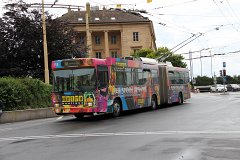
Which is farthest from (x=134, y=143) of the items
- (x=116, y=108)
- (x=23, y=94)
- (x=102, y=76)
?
(x=23, y=94)

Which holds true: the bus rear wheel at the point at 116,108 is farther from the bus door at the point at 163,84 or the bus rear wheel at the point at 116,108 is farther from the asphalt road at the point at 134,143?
the bus door at the point at 163,84

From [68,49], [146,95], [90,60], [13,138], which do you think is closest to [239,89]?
[68,49]

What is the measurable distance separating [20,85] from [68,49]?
13500 mm

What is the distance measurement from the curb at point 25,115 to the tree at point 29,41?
41.8 ft

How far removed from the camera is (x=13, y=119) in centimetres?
2289

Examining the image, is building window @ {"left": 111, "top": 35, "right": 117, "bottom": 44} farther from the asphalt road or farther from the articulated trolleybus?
the asphalt road

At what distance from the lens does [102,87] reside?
19000mm

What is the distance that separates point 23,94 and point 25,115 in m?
1.90

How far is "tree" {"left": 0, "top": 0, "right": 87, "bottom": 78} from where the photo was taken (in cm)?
3678

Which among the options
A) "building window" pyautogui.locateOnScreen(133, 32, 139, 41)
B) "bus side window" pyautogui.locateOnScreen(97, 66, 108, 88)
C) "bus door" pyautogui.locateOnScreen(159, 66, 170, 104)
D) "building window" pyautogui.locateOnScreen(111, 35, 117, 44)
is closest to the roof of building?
"building window" pyautogui.locateOnScreen(133, 32, 139, 41)

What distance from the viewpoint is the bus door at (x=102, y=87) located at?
61.7 ft

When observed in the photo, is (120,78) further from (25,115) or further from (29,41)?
(29,41)

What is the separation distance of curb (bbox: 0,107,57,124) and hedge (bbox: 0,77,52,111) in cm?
94

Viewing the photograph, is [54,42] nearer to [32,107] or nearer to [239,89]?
[32,107]
